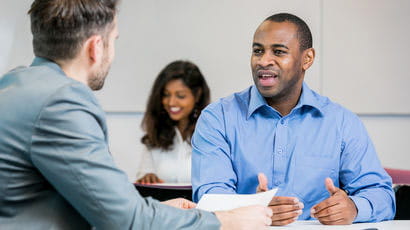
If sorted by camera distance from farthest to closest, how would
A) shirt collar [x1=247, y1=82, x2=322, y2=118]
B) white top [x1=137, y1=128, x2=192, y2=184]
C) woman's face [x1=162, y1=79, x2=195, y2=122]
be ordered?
woman's face [x1=162, y1=79, x2=195, y2=122], white top [x1=137, y1=128, x2=192, y2=184], shirt collar [x1=247, y1=82, x2=322, y2=118]

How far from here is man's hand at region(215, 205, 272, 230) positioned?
58.1 inches

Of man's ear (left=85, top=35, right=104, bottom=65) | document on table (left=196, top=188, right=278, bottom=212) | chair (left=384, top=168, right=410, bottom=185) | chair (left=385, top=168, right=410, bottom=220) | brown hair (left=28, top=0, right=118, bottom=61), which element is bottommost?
chair (left=384, top=168, right=410, bottom=185)

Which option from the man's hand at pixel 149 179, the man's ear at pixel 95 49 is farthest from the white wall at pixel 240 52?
the man's ear at pixel 95 49

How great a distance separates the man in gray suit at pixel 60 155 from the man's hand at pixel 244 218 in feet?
0.25

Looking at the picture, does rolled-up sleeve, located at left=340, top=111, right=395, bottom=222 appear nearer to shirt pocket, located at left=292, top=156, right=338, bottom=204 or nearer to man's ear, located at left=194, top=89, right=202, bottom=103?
shirt pocket, located at left=292, top=156, right=338, bottom=204

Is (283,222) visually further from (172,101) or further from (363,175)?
(172,101)

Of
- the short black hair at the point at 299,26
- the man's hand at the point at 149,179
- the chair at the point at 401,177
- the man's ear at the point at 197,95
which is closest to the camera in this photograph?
the short black hair at the point at 299,26

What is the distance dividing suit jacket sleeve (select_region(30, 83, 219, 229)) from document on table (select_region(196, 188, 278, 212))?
17.6 inches

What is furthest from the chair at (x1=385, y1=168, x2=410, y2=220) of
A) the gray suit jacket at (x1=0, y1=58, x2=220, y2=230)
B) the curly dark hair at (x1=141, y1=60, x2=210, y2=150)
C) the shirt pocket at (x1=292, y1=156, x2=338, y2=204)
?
the curly dark hair at (x1=141, y1=60, x2=210, y2=150)

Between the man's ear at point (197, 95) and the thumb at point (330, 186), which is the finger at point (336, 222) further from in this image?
the man's ear at point (197, 95)

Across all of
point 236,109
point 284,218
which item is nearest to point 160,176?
point 236,109

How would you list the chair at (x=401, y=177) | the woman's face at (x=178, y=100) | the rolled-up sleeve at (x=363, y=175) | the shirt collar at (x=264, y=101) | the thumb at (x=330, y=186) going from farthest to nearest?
the woman's face at (x=178, y=100), the chair at (x=401, y=177), the shirt collar at (x=264, y=101), the rolled-up sleeve at (x=363, y=175), the thumb at (x=330, y=186)

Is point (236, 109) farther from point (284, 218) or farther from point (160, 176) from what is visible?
point (160, 176)

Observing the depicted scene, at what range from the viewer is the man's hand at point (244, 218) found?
1.47 m
